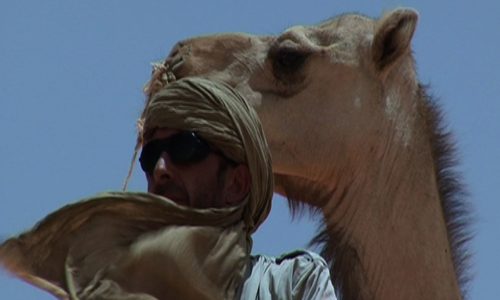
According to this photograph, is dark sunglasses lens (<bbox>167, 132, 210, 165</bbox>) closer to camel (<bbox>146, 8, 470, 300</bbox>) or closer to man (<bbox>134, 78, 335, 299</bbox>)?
man (<bbox>134, 78, 335, 299</bbox>)

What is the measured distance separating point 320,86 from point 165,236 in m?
4.15

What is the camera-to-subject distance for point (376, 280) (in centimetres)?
824

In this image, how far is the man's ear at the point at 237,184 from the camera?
188 inches

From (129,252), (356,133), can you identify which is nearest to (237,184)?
(129,252)

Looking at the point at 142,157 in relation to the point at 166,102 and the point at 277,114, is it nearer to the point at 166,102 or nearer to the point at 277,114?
the point at 166,102

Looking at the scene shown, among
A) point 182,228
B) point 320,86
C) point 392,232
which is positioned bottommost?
point 392,232

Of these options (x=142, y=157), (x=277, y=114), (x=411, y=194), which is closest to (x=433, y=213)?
(x=411, y=194)

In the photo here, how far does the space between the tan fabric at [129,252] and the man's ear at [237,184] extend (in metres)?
0.11

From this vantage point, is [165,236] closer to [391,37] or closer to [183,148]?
[183,148]

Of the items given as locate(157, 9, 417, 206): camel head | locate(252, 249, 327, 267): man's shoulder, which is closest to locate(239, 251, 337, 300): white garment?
locate(252, 249, 327, 267): man's shoulder

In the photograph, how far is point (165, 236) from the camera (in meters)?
4.60

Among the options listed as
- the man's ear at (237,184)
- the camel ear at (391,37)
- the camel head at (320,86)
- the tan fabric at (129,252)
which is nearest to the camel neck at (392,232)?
the camel head at (320,86)

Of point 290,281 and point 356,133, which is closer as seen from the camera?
point 290,281

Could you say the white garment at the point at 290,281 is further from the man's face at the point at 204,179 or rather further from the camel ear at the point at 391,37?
the camel ear at the point at 391,37
